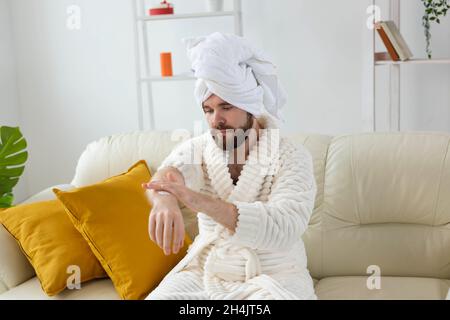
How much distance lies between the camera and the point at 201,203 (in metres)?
1.58

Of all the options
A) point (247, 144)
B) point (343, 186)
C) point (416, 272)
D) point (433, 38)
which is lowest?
point (416, 272)

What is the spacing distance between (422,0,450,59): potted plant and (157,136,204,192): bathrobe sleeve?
1839 mm

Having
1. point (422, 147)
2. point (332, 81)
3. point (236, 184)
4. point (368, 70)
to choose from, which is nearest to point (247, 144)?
point (236, 184)

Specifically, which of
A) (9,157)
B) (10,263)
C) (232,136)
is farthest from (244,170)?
(9,157)

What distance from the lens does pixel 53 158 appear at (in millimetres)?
4262

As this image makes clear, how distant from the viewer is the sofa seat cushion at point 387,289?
2.05m

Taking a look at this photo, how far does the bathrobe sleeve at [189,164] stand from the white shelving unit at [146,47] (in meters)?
1.62

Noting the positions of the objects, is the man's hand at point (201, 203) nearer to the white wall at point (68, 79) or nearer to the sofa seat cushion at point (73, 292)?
the sofa seat cushion at point (73, 292)

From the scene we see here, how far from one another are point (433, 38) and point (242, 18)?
1007 millimetres

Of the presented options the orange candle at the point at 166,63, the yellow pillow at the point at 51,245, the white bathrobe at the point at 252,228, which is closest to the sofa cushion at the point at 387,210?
the white bathrobe at the point at 252,228

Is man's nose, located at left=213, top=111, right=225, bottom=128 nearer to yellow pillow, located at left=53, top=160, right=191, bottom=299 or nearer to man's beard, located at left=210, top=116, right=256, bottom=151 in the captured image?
man's beard, located at left=210, top=116, right=256, bottom=151

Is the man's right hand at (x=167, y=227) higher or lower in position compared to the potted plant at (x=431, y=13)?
lower

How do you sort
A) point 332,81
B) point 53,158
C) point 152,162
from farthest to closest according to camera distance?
point 53,158, point 332,81, point 152,162
